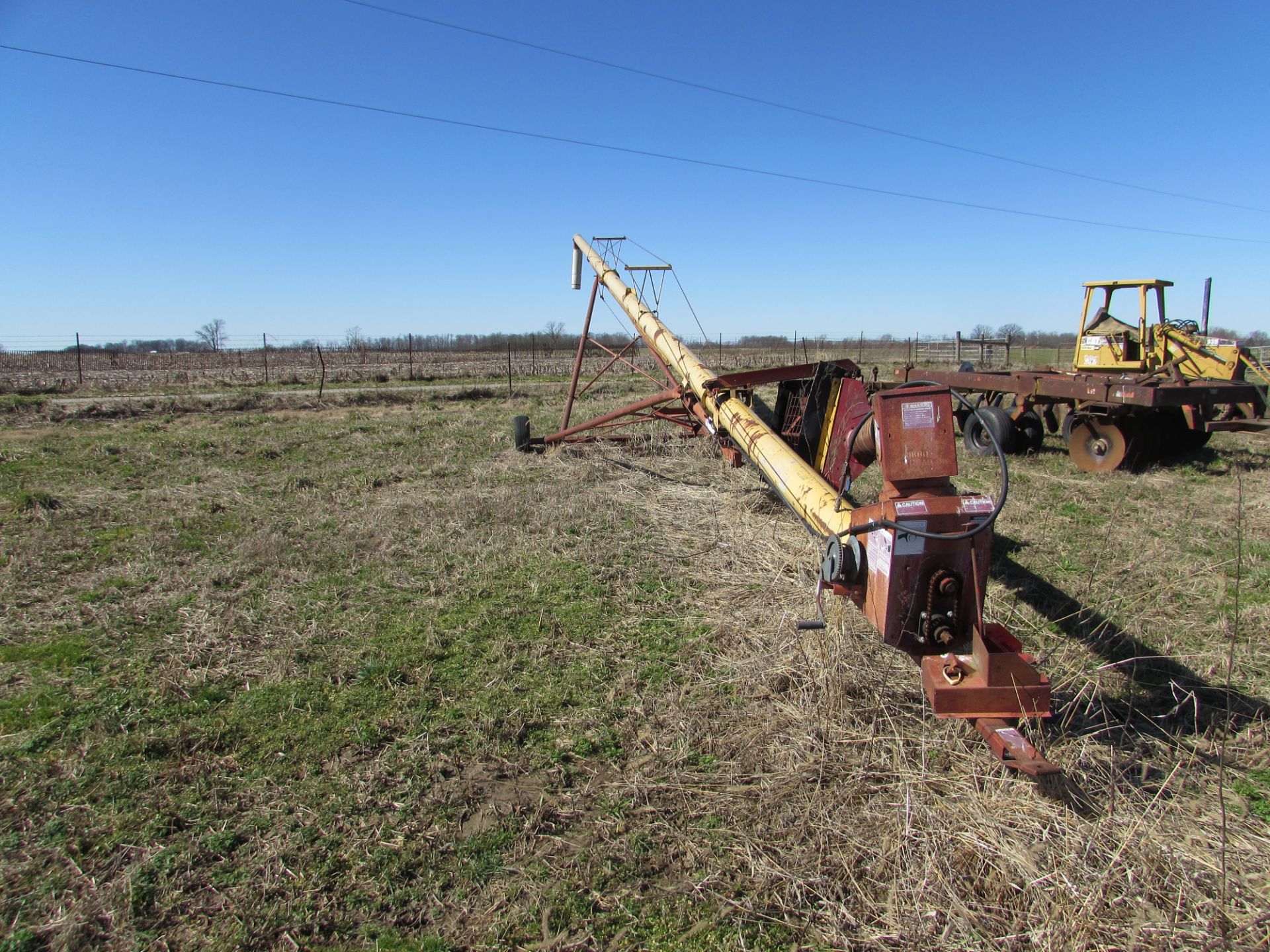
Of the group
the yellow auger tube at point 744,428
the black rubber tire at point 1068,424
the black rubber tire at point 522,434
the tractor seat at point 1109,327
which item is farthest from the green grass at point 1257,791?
the tractor seat at point 1109,327

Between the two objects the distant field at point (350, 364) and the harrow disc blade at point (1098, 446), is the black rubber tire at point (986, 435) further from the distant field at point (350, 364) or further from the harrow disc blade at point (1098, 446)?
the distant field at point (350, 364)

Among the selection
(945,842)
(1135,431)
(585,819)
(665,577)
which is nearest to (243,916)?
(585,819)

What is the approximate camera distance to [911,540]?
2.63 meters

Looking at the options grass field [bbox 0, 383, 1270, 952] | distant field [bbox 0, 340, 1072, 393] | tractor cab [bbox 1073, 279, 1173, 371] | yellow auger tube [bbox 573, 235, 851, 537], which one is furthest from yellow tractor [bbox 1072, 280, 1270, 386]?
distant field [bbox 0, 340, 1072, 393]

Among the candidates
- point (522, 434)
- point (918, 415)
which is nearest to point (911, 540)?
point (918, 415)

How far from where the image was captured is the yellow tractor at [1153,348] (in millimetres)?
9688

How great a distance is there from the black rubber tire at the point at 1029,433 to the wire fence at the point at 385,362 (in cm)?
733

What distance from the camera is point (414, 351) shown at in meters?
45.1

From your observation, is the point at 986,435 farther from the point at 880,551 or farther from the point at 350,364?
the point at 350,364

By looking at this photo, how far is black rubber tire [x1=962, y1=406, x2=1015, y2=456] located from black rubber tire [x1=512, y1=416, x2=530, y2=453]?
253 inches

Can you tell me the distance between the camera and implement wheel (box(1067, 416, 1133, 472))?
29.6 ft

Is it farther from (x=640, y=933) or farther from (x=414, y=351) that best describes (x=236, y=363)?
(x=640, y=933)

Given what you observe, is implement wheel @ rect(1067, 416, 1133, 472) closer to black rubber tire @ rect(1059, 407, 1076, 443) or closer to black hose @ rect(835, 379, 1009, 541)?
black rubber tire @ rect(1059, 407, 1076, 443)

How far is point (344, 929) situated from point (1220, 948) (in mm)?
2624
